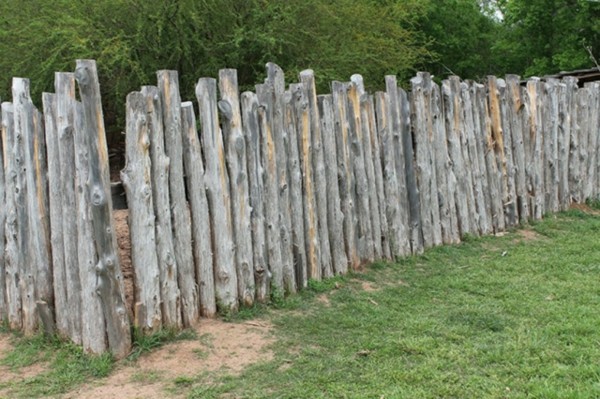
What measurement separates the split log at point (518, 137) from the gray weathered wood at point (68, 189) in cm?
581

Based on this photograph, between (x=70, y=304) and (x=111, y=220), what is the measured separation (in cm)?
66

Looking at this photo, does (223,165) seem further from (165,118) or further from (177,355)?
(177,355)

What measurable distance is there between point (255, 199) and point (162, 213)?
898 millimetres

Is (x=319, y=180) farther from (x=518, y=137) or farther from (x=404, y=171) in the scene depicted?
(x=518, y=137)

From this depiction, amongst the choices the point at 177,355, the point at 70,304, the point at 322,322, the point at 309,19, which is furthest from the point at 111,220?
the point at 309,19

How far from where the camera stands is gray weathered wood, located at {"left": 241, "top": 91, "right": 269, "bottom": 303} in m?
5.27

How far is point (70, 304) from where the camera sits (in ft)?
14.8

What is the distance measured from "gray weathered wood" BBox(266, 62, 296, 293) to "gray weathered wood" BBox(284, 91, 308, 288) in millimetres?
71

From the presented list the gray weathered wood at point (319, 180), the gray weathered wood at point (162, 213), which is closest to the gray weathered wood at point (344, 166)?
the gray weathered wood at point (319, 180)

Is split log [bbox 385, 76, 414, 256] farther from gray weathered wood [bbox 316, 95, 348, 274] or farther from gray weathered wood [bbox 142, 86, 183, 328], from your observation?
gray weathered wood [bbox 142, 86, 183, 328]

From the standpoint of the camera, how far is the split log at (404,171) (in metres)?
6.88

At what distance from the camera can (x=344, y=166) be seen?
6.28 m

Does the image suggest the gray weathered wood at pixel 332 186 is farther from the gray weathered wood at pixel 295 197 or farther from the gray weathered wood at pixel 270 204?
the gray weathered wood at pixel 270 204

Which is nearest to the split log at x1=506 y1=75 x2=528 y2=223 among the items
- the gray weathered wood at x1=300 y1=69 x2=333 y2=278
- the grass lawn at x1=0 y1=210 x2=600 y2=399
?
the grass lawn at x1=0 y1=210 x2=600 y2=399
